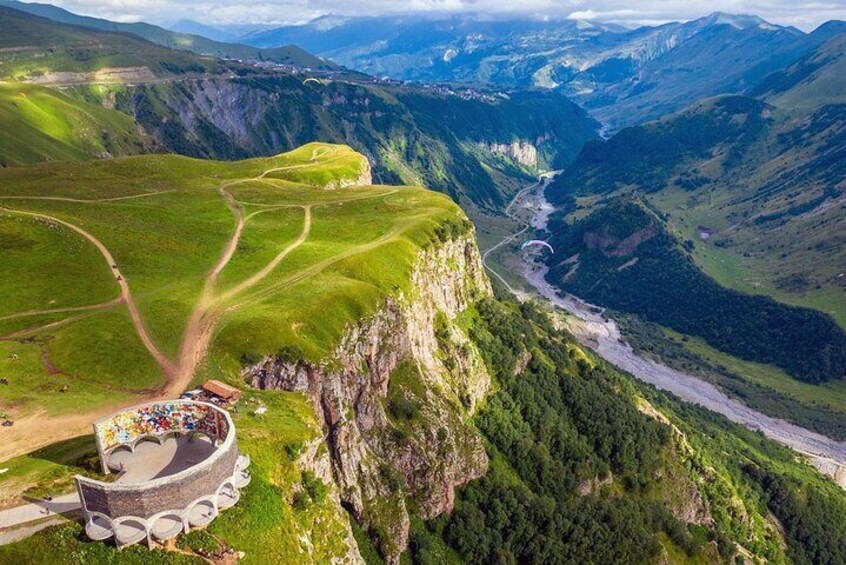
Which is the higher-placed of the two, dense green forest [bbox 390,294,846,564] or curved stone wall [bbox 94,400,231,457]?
curved stone wall [bbox 94,400,231,457]

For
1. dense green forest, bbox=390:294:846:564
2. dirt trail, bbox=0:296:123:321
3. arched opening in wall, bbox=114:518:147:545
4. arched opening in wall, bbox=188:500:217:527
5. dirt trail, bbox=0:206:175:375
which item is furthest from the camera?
dense green forest, bbox=390:294:846:564

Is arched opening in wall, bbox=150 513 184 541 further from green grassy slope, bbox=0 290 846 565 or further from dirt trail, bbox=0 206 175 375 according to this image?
dirt trail, bbox=0 206 175 375

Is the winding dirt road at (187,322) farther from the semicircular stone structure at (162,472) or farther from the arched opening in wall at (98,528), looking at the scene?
the arched opening in wall at (98,528)

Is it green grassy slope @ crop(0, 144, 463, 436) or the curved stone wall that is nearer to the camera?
the curved stone wall

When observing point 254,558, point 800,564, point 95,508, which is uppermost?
point 95,508

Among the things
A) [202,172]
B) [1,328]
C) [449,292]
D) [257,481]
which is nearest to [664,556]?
[449,292]

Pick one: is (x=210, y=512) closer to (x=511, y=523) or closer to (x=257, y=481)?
(x=257, y=481)

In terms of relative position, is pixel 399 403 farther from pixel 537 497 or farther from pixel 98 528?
pixel 98 528

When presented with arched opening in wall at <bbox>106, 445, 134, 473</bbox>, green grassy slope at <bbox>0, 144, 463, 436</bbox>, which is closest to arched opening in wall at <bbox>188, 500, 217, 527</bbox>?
arched opening in wall at <bbox>106, 445, 134, 473</bbox>
